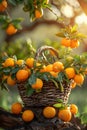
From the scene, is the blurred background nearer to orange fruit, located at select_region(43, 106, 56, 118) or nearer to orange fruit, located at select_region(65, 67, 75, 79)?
orange fruit, located at select_region(65, 67, 75, 79)

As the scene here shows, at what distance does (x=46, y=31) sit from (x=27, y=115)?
3889mm

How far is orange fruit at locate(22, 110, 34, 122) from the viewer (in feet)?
6.09

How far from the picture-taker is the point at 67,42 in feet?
6.43

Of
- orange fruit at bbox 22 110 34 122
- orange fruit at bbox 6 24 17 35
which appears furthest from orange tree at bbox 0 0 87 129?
orange fruit at bbox 6 24 17 35

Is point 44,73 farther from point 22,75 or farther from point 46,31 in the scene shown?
point 46,31

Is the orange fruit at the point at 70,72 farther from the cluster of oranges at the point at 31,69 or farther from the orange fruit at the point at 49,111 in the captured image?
the orange fruit at the point at 49,111

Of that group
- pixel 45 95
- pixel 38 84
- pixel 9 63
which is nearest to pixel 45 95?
pixel 45 95

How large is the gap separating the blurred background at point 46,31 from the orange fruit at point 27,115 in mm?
382

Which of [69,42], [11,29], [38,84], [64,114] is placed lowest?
[64,114]

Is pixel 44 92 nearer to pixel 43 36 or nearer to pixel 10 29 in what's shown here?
pixel 10 29

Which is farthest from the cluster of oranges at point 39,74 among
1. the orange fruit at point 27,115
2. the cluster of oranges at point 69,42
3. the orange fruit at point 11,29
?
the orange fruit at point 11,29

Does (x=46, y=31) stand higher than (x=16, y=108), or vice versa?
(x=46, y=31)

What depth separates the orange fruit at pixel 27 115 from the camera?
186cm

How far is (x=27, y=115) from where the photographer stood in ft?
6.10
